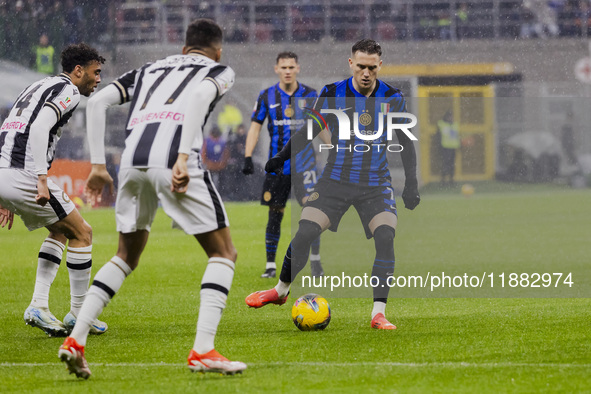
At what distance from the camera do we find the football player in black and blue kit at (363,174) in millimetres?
6059

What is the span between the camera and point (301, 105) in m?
9.09

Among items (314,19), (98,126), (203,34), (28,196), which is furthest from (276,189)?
(314,19)

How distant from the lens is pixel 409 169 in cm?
620

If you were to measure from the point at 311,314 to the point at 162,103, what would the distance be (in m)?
1.98

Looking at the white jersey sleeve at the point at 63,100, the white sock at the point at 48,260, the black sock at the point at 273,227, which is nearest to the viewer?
the white jersey sleeve at the point at 63,100

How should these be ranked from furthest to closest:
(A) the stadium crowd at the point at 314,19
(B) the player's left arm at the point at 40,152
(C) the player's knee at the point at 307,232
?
(A) the stadium crowd at the point at 314,19 < (C) the player's knee at the point at 307,232 < (B) the player's left arm at the point at 40,152

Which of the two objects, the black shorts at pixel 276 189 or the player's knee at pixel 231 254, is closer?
the player's knee at pixel 231 254

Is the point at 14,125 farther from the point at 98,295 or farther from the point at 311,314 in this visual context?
the point at 311,314

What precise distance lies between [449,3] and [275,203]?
2030cm

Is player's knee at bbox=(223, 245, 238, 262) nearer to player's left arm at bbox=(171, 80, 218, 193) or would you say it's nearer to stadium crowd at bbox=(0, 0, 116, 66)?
player's left arm at bbox=(171, 80, 218, 193)

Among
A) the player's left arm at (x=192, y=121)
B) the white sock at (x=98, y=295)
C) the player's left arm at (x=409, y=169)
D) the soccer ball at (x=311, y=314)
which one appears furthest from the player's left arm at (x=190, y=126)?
the player's left arm at (x=409, y=169)

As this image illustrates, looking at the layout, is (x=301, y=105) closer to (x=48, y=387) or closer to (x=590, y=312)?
(x=590, y=312)

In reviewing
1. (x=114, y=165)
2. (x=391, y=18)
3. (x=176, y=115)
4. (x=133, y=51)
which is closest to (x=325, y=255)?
(x=176, y=115)

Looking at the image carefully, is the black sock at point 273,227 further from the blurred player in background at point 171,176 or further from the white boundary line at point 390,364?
the blurred player in background at point 171,176
